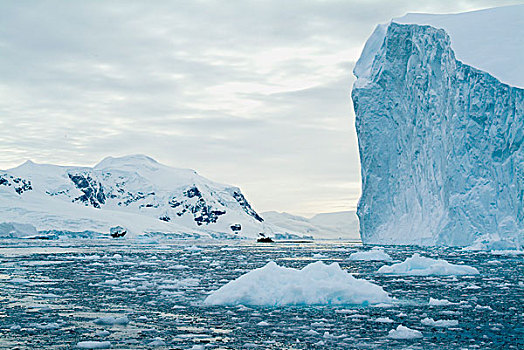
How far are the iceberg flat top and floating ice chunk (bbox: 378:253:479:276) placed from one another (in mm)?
16096

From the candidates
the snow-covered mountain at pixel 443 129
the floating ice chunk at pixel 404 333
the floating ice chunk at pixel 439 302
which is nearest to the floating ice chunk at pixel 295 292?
the floating ice chunk at pixel 439 302

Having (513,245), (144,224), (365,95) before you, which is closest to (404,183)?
(365,95)

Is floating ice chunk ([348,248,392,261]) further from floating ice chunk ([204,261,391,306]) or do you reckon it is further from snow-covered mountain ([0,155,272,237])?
snow-covered mountain ([0,155,272,237])

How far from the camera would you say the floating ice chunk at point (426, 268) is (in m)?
19.8

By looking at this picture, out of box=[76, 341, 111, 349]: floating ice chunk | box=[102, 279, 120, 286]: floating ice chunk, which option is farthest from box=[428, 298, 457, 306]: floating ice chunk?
box=[102, 279, 120, 286]: floating ice chunk

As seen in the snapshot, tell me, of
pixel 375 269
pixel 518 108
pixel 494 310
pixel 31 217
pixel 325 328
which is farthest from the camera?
pixel 31 217

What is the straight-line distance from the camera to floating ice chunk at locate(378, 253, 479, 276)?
19.8 meters

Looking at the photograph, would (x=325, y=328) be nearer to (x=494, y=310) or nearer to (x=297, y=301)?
(x=297, y=301)

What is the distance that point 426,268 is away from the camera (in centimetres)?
2067

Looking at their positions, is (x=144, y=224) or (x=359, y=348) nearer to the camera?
(x=359, y=348)

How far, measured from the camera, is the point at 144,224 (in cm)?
11338

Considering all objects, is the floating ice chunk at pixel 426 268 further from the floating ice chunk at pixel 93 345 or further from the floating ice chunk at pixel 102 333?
the floating ice chunk at pixel 93 345

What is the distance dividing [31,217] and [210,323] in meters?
91.5

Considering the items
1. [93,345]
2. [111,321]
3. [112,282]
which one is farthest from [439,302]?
[112,282]
